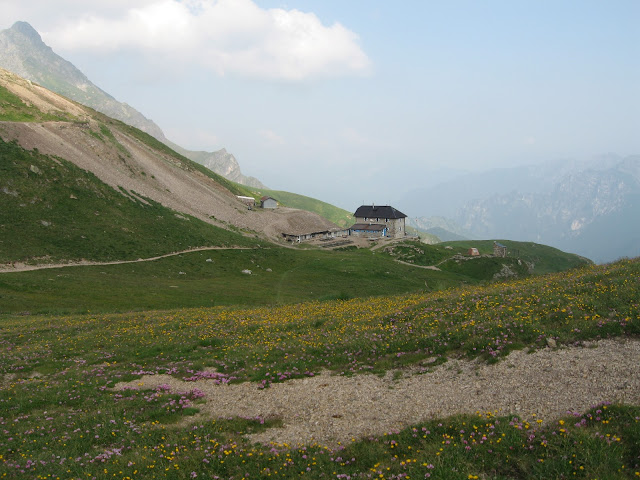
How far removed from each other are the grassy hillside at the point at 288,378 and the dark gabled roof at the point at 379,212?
381ft

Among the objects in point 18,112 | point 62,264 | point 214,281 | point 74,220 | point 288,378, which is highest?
point 18,112

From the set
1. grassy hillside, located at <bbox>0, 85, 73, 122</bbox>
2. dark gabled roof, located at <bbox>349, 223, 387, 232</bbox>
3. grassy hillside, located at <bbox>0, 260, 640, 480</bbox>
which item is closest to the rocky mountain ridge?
grassy hillside, located at <bbox>0, 85, 73, 122</bbox>

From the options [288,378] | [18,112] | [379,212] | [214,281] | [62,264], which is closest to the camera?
[288,378]

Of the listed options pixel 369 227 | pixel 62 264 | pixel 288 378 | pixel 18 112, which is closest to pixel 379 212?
pixel 369 227

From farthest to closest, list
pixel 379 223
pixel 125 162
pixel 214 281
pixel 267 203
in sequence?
1. pixel 267 203
2. pixel 379 223
3. pixel 125 162
4. pixel 214 281

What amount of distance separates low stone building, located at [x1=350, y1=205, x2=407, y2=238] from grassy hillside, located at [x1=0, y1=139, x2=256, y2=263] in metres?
57.4

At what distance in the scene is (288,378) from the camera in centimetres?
1931

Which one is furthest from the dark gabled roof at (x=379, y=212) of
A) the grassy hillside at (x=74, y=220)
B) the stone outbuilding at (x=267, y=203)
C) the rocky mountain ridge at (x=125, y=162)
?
the grassy hillside at (x=74, y=220)

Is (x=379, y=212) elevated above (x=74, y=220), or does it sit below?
above

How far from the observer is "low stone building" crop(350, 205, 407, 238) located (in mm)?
144375

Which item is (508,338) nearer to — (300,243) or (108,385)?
(108,385)

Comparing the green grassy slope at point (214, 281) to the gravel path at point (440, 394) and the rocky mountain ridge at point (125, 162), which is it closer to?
the gravel path at point (440, 394)

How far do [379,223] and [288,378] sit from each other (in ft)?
433

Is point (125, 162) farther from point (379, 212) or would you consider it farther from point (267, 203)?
point (379, 212)
